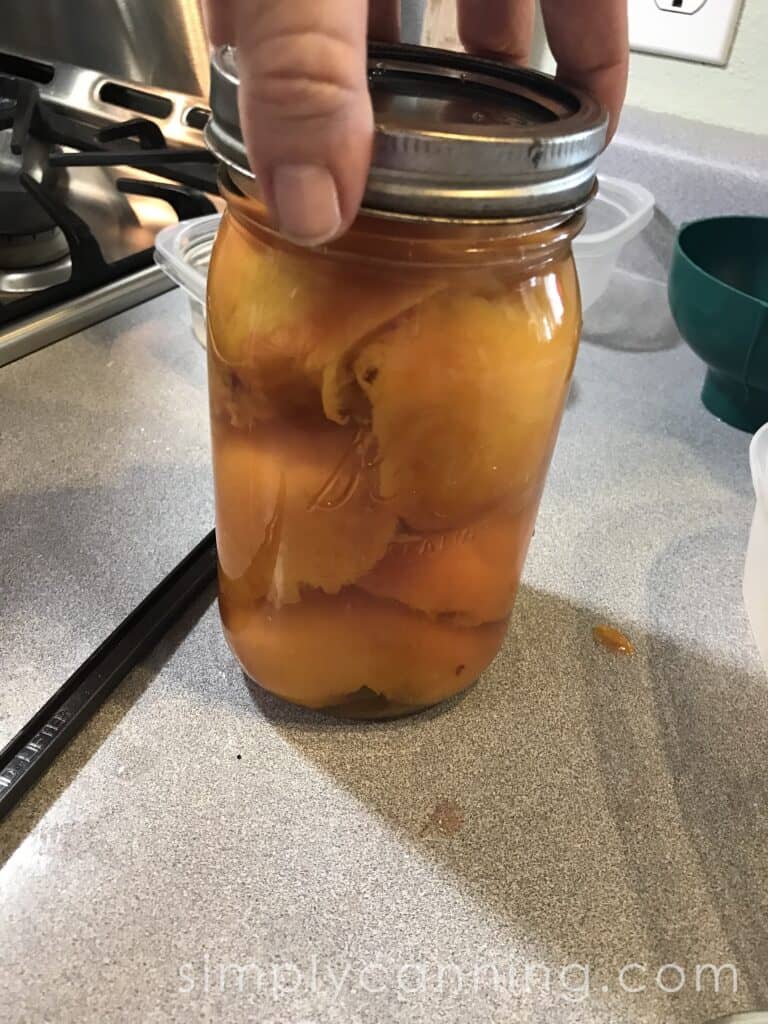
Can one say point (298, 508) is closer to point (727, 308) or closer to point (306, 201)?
point (306, 201)

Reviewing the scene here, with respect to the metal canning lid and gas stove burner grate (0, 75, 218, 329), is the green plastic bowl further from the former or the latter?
gas stove burner grate (0, 75, 218, 329)

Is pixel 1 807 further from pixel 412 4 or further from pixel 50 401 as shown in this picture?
pixel 412 4

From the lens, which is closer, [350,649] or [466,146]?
[466,146]

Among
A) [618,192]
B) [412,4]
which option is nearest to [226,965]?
[618,192]

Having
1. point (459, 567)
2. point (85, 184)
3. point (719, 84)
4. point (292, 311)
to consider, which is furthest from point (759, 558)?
point (85, 184)

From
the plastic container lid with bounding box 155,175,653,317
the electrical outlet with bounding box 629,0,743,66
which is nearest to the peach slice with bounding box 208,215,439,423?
the plastic container lid with bounding box 155,175,653,317

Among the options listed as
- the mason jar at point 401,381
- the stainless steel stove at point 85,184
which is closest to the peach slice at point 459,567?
the mason jar at point 401,381
